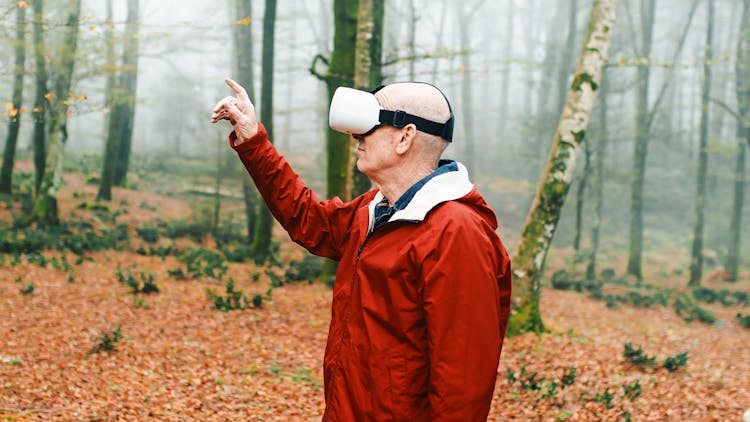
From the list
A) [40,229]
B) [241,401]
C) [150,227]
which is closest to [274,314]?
[241,401]

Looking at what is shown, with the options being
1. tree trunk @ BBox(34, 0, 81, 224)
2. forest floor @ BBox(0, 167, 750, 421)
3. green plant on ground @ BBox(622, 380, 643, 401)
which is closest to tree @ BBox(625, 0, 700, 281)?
forest floor @ BBox(0, 167, 750, 421)

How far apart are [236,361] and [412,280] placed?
16.8 ft

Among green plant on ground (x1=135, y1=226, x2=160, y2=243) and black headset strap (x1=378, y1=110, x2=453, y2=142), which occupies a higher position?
black headset strap (x1=378, y1=110, x2=453, y2=142)

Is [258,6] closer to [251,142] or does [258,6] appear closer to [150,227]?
→ [150,227]

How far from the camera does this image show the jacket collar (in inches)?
78.1

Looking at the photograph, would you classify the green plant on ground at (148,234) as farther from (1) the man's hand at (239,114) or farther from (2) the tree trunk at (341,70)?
(1) the man's hand at (239,114)

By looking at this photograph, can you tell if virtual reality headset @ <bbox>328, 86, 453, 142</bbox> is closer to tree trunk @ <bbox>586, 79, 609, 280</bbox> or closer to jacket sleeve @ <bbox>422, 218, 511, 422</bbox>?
jacket sleeve @ <bbox>422, 218, 511, 422</bbox>

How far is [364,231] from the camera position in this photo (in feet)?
7.48

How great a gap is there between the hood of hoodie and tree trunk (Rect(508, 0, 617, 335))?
5.52 metres

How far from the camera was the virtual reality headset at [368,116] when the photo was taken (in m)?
2.10

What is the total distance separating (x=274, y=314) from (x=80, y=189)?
14.7m

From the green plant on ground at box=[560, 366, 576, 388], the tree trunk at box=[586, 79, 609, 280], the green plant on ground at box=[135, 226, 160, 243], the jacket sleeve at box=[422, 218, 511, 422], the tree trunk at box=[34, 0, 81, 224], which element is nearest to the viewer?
the jacket sleeve at box=[422, 218, 511, 422]

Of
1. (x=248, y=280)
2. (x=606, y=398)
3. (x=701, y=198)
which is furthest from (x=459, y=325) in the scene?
(x=701, y=198)

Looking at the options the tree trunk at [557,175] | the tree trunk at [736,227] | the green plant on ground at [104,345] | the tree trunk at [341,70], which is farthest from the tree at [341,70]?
the tree trunk at [736,227]
